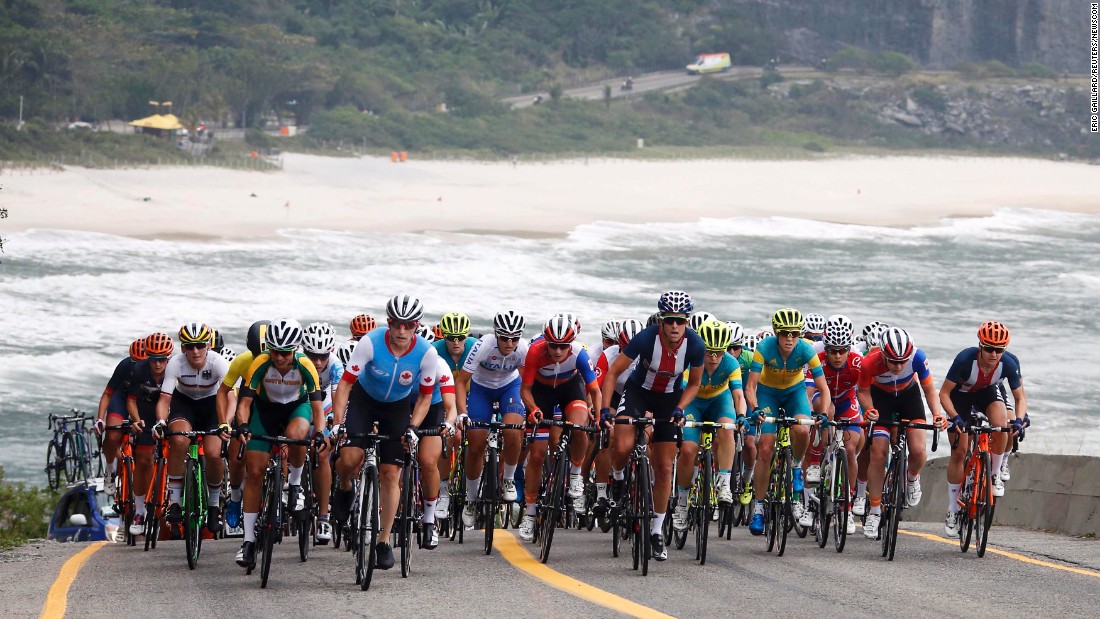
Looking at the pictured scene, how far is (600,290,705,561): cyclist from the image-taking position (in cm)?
1180

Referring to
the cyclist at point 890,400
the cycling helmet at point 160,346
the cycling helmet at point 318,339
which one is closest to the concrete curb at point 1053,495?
the cyclist at point 890,400

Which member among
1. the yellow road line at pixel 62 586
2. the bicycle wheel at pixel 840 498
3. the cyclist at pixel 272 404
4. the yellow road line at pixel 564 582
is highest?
the cyclist at pixel 272 404

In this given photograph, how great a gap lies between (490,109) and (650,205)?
1142 inches

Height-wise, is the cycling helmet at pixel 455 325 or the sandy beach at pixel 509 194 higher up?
the sandy beach at pixel 509 194

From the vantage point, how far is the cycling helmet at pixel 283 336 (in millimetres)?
10992

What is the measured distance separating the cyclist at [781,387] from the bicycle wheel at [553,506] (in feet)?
6.07

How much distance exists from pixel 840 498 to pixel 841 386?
1.75 m

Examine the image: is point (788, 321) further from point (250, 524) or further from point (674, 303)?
point (250, 524)

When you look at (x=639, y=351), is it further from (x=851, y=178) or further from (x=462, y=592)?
(x=851, y=178)

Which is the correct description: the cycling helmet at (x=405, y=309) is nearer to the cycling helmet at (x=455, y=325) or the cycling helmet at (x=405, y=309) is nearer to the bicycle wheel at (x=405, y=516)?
the bicycle wheel at (x=405, y=516)

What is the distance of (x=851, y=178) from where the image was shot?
314ft

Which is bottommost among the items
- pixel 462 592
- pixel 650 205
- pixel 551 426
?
pixel 462 592

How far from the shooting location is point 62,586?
36.0 feet

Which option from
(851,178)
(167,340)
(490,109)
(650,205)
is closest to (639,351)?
(167,340)
